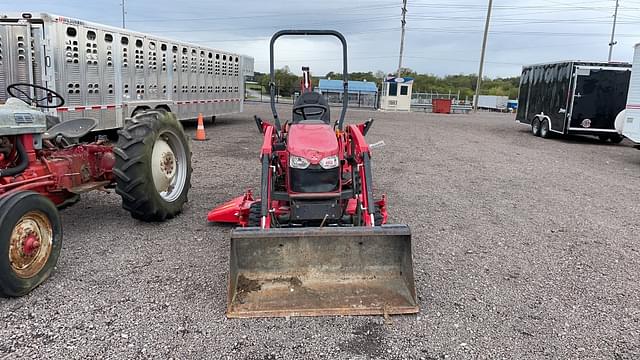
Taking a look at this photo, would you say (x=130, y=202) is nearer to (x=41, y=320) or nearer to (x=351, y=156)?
(x=41, y=320)

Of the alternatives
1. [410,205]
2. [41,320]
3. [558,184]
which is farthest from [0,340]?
[558,184]

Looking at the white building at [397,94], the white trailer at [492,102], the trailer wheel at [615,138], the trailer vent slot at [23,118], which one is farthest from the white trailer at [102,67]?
the white trailer at [492,102]

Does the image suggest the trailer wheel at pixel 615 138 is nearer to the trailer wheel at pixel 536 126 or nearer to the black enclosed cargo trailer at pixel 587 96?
the black enclosed cargo trailer at pixel 587 96

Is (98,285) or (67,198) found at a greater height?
(67,198)

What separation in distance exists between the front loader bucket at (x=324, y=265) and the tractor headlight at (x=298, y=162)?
2.72 ft

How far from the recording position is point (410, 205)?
6875 millimetres

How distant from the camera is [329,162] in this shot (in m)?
4.42

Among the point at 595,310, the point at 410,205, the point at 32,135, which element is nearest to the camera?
the point at 595,310

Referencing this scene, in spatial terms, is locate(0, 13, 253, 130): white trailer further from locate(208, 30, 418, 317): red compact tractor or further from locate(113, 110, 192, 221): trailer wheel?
locate(208, 30, 418, 317): red compact tractor

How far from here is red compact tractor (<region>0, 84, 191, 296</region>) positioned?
141 inches

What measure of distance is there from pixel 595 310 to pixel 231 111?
16.8 m

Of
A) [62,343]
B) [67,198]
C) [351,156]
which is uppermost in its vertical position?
[351,156]

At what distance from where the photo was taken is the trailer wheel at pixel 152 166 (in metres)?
4.91

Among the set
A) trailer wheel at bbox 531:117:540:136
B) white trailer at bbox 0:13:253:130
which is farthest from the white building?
white trailer at bbox 0:13:253:130
